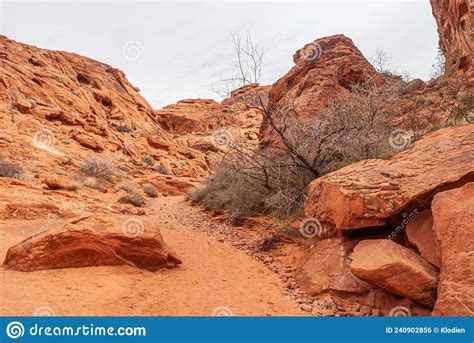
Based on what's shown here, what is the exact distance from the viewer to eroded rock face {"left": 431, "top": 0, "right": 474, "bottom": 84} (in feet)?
39.3

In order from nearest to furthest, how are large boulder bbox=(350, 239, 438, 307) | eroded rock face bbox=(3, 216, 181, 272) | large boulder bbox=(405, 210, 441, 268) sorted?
large boulder bbox=(350, 239, 438, 307), large boulder bbox=(405, 210, 441, 268), eroded rock face bbox=(3, 216, 181, 272)

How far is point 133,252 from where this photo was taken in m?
4.70

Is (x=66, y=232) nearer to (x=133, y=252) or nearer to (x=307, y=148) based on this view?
(x=133, y=252)

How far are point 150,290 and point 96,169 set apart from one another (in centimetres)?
1192

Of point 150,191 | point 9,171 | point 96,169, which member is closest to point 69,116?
point 96,169

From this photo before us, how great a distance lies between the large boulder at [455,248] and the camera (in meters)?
2.71

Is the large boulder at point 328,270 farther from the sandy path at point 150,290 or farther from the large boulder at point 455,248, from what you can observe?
the large boulder at point 455,248

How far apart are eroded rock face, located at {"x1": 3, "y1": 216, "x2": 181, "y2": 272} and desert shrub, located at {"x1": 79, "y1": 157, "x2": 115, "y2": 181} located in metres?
10.3

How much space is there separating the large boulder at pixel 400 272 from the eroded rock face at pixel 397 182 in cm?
64

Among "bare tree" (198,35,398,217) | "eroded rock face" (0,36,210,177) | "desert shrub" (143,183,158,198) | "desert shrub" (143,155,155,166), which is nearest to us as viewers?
"bare tree" (198,35,398,217)

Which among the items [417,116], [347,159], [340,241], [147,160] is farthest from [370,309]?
[147,160]

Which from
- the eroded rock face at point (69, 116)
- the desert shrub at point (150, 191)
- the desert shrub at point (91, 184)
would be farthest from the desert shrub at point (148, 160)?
the desert shrub at point (91, 184)

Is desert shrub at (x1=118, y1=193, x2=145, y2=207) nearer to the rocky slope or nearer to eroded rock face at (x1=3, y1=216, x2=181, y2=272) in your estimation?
the rocky slope

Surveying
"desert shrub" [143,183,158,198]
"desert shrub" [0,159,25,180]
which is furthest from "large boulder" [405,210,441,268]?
"desert shrub" [143,183,158,198]
